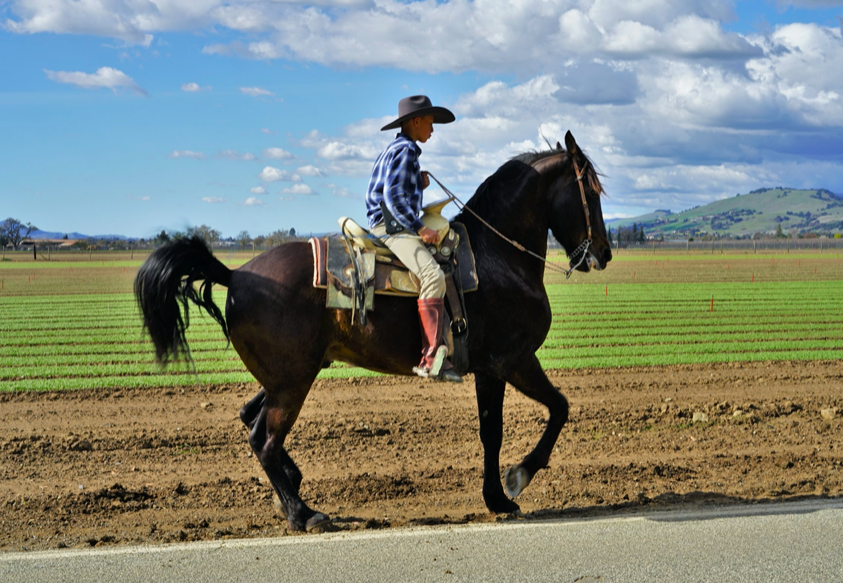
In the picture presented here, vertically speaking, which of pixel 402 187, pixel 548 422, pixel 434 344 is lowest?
pixel 548 422

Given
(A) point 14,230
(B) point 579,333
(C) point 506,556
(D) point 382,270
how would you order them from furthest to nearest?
(A) point 14,230 < (B) point 579,333 < (D) point 382,270 < (C) point 506,556

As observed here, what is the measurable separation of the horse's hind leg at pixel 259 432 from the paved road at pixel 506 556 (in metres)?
0.90

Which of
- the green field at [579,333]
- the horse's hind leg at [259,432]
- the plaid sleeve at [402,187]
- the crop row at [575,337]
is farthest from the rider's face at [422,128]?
the crop row at [575,337]

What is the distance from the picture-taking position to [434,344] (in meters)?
5.62

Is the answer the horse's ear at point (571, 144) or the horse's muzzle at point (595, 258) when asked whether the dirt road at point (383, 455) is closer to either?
the horse's muzzle at point (595, 258)

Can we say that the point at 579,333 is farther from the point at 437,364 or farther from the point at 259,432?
the point at 259,432

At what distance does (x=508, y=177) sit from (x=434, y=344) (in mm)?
1643

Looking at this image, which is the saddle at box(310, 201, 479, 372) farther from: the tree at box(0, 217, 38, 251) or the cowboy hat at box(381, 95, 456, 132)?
the tree at box(0, 217, 38, 251)

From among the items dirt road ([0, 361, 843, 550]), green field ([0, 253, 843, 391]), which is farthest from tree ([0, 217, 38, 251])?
dirt road ([0, 361, 843, 550])

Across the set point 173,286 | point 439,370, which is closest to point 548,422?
point 439,370

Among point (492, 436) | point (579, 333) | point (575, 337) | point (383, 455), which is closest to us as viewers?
point (492, 436)

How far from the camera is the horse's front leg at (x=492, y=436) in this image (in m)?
6.12

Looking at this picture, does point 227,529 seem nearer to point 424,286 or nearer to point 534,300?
point 424,286

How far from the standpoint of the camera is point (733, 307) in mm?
24312
